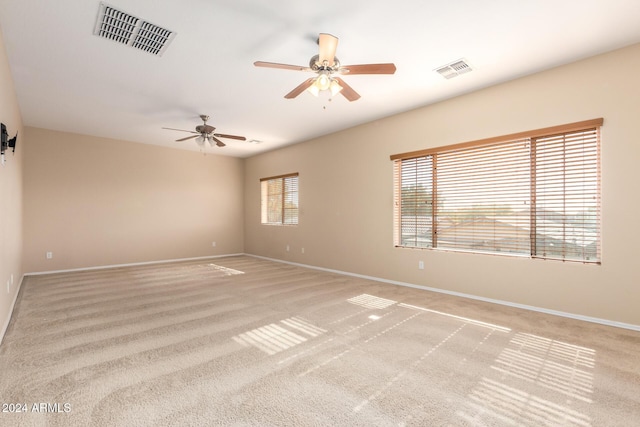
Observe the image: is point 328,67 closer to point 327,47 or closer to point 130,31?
point 327,47

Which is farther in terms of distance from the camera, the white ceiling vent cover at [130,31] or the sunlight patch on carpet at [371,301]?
the sunlight patch on carpet at [371,301]

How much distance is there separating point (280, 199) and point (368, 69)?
17.4 feet

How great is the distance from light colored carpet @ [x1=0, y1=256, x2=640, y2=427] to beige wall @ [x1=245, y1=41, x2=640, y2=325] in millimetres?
394

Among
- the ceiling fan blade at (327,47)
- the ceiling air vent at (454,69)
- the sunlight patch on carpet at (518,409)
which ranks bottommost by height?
the sunlight patch on carpet at (518,409)

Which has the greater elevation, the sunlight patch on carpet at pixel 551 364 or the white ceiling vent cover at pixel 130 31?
the white ceiling vent cover at pixel 130 31

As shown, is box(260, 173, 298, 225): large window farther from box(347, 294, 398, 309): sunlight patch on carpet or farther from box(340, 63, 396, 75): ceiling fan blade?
box(340, 63, 396, 75): ceiling fan blade

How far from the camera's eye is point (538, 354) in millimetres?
2529

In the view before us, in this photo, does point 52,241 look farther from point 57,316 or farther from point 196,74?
point 196,74

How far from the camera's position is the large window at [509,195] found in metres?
3.39

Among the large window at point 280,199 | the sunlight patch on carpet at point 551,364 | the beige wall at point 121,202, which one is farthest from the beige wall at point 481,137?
the beige wall at point 121,202

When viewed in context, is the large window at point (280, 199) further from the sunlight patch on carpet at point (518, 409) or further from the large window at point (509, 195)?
the sunlight patch on carpet at point (518, 409)

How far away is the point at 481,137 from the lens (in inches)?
161

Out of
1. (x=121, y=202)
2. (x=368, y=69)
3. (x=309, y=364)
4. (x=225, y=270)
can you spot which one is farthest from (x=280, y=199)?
(x=309, y=364)

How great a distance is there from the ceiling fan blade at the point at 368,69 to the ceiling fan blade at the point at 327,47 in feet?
0.51
